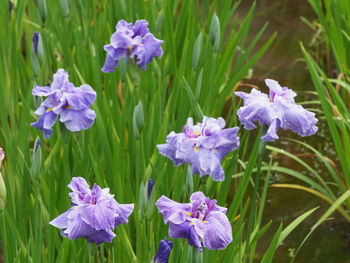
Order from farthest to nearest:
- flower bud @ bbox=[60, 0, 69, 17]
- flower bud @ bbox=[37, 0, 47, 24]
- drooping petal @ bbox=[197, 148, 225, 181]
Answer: flower bud @ bbox=[60, 0, 69, 17] < flower bud @ bbox=[37, 0, 47, 24] < drooping petal @ bbox=[197, 148, 225, 181]

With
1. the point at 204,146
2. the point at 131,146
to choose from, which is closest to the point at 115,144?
the point at 131,146

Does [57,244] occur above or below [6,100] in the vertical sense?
below

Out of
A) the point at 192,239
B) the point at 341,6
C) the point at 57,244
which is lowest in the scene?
the point at 57,244

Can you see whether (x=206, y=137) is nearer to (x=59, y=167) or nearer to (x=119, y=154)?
(x=119, y=154)

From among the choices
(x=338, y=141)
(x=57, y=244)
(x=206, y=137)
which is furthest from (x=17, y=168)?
(x=338, y=141)

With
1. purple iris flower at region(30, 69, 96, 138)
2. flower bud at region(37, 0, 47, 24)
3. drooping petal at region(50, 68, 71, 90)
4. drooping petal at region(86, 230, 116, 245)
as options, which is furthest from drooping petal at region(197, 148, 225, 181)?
flower bud at region(37, 0, 47, 24)

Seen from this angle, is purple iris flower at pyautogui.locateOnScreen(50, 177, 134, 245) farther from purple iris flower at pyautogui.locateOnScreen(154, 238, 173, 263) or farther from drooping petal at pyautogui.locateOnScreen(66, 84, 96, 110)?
drooping petal at pyautogui.locateOnScreen(66, 84, 96, 110)

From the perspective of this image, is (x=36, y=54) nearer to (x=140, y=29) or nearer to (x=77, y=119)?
(x=140, y=29)
